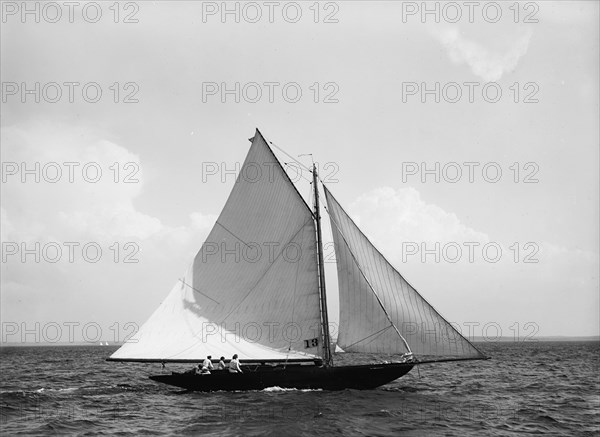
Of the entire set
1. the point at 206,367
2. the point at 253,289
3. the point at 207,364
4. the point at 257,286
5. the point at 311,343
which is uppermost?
the point at 257,286

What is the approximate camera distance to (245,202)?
3409cm

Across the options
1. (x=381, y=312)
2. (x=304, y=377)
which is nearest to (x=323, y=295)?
(x=381, y=312)

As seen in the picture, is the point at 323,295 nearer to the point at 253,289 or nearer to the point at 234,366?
the point at 253,289

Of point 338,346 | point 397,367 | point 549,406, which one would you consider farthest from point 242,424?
point 549,406

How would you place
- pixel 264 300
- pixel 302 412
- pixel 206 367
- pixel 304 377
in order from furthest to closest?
1. pixel 264 300
2. pixel 206 367
3. pixel 304 377
4. pixel 302 412

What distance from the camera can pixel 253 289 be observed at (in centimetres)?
3397

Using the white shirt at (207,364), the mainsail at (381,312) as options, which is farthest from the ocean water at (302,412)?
the mainsail at (381,312)

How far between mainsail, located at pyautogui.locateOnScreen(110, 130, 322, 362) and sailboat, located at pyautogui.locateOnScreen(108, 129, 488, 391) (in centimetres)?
5

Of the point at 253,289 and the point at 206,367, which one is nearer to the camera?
the point at 206,367

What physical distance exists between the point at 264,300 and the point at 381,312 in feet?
21.6

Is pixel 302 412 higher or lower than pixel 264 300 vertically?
lower

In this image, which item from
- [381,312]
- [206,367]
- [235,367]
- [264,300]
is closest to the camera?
[381,312]

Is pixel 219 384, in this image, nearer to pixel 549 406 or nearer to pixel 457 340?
pixel 457 340

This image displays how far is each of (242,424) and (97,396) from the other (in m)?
13.8
